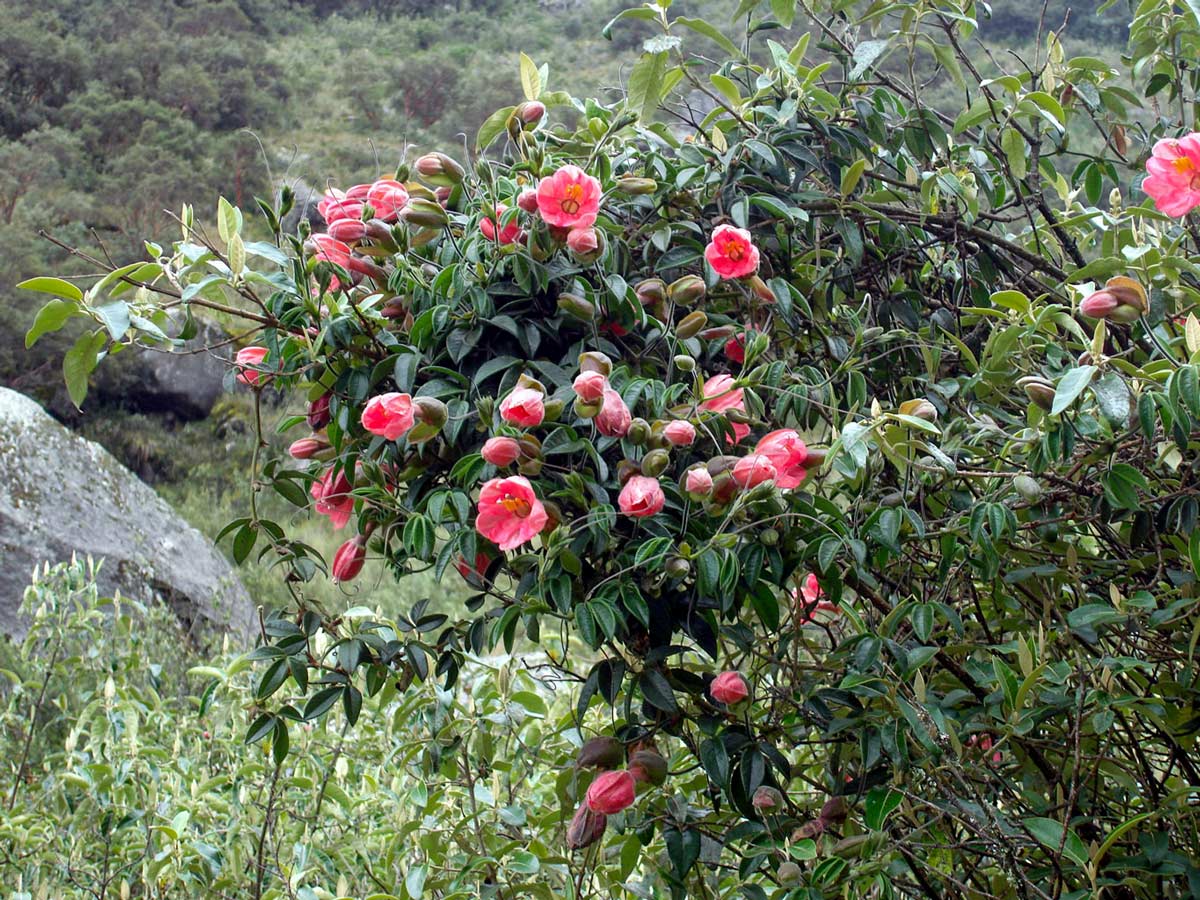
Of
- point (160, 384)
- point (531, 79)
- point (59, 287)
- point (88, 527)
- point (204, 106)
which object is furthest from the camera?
point (204, 106)

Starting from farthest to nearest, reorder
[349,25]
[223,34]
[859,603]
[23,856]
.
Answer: [349,25]
[223,34]
[23,856]
[859,603]

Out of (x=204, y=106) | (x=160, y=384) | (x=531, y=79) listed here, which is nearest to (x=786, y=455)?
(x=531, y=79)

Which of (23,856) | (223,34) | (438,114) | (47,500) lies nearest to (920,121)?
(23,856)

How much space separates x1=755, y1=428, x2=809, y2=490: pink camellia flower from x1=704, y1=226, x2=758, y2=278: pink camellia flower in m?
0.20

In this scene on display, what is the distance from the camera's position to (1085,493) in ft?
3.03

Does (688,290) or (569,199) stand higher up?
(569,199)

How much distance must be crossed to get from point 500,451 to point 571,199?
0.26 meters

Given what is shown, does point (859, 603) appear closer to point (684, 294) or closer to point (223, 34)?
point (684, 294)

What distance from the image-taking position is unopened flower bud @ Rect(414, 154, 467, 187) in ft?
3.57

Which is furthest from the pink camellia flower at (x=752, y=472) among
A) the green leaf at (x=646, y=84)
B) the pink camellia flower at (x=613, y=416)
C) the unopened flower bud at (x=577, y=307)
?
the green leaf at (x=646, y=84)

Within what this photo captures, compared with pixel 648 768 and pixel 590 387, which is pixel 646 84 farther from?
pixel 648 768

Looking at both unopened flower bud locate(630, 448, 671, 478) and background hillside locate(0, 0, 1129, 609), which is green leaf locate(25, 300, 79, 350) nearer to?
unopened flower bud locate(630, 448, 671, 478)

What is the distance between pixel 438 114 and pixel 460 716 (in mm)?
14086

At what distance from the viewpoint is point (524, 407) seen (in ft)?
2.79
